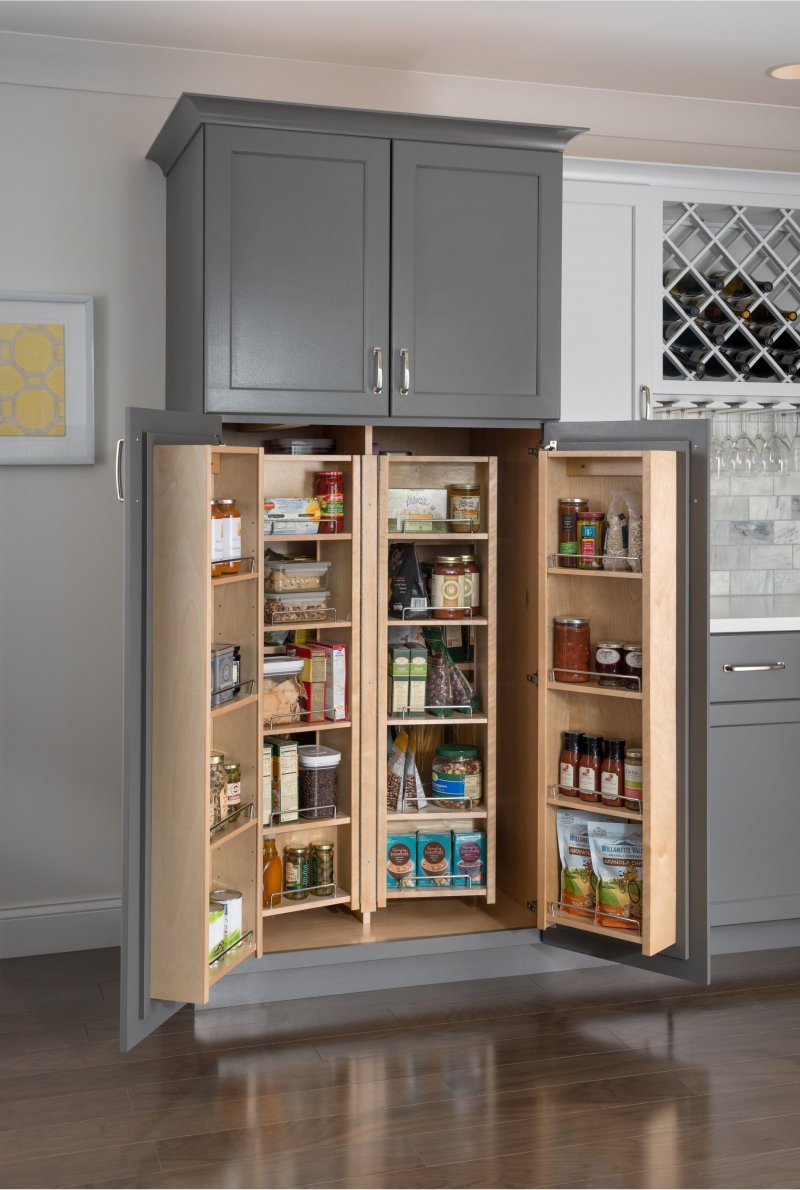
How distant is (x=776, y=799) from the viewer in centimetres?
336

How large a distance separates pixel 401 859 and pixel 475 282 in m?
1.67

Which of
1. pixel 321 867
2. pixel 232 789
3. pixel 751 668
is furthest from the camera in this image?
pixel 751 668

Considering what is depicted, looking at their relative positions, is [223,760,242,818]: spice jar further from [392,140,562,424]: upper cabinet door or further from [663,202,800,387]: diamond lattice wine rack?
[663,202,800,387]: diamond lattice wine rack

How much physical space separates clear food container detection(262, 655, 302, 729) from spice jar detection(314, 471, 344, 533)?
A: 15.3 inches

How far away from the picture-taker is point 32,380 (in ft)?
10.7

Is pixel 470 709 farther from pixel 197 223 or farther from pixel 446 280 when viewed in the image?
pixel 197 223

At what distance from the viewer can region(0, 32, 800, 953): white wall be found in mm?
3238

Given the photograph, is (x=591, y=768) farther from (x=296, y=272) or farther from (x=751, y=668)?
(x=296, y=272)

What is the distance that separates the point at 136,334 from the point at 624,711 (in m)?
1.85

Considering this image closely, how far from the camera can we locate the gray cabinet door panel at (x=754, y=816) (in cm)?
331

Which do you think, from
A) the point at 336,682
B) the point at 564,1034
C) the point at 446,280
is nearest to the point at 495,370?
the point at 446,280

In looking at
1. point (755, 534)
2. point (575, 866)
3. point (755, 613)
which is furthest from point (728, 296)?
point (575, 866)

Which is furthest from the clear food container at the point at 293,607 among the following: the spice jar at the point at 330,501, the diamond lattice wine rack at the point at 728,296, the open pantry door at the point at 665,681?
the diamond lattice wine rack at the point at 728,296

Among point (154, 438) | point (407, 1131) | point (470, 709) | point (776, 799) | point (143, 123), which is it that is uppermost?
point (143, 123)
